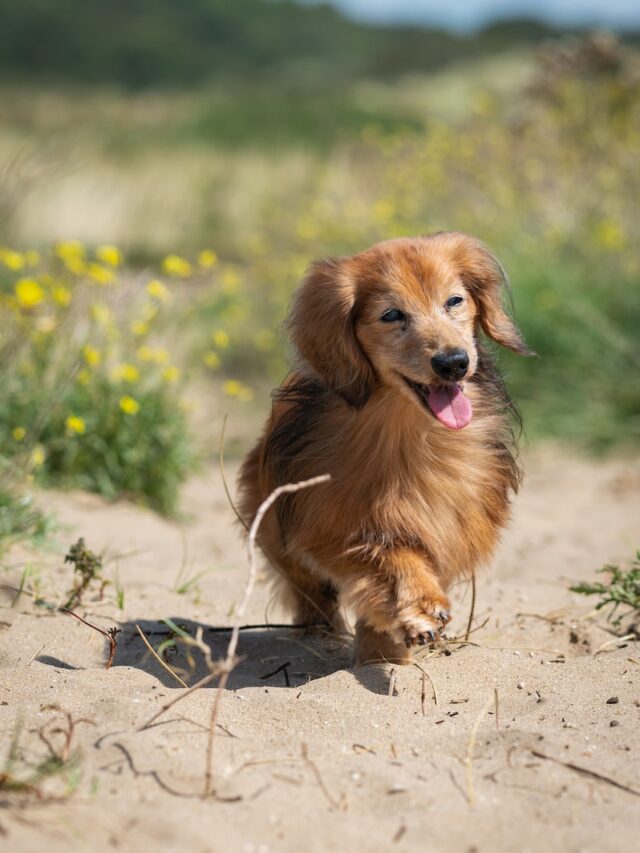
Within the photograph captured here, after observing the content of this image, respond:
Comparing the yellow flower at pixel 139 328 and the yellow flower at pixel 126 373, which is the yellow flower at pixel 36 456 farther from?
the yellow flower at pixel 139 328

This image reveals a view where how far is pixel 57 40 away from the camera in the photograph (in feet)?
113

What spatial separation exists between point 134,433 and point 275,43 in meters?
40.5

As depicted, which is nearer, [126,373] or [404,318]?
[404,318]

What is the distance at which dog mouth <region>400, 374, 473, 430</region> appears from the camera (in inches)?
150

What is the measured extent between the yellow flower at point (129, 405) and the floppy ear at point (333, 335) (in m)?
1.77

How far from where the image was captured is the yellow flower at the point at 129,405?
567 cm

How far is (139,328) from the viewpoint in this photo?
6.01m

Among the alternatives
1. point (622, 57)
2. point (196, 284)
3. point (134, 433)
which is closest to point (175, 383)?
point (134, 433)

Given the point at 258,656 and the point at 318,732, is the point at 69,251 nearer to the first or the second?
the point at 258,656

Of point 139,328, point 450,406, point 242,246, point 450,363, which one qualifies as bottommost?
point 242,246

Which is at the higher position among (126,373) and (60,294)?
(60,294)

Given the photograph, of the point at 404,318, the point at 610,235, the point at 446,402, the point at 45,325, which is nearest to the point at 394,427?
the point at 446,402

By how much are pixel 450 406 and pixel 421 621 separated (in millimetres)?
758

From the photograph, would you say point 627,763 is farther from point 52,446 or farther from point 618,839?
point 52,446
